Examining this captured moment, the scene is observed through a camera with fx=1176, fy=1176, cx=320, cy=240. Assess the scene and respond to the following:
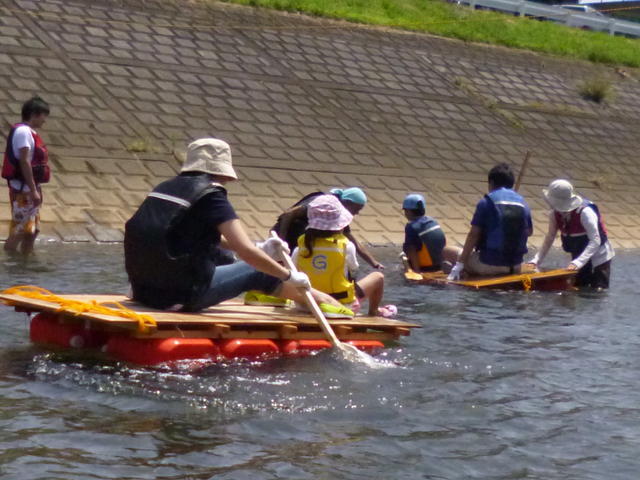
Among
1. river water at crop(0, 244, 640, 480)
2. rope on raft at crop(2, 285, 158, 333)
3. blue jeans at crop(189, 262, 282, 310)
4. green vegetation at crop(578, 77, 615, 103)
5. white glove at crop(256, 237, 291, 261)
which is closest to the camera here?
river water at crop(0, 244, 640, 480)

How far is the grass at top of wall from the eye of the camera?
85.5 ft

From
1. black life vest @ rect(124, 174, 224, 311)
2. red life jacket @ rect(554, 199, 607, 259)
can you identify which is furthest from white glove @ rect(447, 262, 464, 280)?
black life vest @ rect(124, 174, 224, 311)

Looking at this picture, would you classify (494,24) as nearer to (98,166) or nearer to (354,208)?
(98,166)

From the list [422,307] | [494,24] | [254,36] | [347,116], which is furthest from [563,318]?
[494,24]

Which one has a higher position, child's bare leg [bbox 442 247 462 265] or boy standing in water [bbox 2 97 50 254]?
boy standing in water [bbox 2 97 50 254]

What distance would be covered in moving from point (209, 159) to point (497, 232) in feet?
Answer: 18.9

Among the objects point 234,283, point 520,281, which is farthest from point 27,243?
point 234,283

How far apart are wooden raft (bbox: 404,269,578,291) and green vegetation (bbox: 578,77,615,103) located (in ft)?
51.0

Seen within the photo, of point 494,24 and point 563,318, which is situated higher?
point 494,24

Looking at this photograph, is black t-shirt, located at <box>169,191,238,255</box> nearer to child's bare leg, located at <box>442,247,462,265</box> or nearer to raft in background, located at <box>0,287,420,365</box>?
raft in background, located at <box>0,287,420,365</box>

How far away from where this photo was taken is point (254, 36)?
22734mm

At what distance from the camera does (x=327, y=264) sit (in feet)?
28.9

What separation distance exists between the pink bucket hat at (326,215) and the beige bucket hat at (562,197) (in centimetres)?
463

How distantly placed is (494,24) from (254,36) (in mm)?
9265
